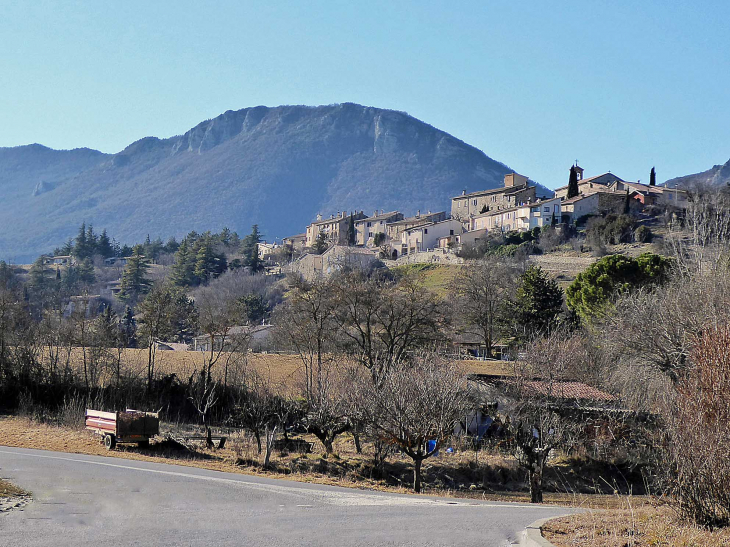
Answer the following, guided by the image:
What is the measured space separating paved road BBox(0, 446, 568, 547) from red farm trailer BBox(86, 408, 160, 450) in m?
7.10

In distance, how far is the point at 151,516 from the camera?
522 inches

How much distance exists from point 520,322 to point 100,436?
37.3 metres

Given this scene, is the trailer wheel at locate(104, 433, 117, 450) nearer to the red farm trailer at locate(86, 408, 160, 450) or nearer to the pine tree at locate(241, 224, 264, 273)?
the red farm trailer at locate(86, 408, 160, 450)

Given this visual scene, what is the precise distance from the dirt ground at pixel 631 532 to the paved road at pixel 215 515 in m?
0.78

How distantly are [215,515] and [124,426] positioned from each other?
15331 millimetres

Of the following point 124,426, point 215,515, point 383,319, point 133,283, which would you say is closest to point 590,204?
point 133,283

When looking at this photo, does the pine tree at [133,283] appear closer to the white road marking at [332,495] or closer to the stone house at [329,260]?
the stone house at [329,260]

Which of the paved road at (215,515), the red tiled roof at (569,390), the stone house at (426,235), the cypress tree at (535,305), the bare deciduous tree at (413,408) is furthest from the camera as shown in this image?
the stone house at (426,235)

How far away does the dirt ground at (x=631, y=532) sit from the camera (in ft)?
32.4

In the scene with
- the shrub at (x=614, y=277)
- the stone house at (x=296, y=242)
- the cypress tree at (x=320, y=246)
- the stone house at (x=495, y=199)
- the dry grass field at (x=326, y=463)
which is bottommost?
the dry grass field at (x=326, y=463)

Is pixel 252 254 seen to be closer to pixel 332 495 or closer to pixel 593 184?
pixel 593 184

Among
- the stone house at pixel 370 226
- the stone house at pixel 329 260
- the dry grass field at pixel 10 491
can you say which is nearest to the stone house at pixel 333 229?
the stone house at pixel 370 226

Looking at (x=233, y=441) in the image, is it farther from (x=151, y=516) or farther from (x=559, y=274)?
(x=559, y=274)

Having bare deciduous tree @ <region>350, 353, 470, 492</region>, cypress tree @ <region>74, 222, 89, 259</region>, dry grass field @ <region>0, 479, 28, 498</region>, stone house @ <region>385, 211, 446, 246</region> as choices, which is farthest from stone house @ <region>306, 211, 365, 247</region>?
dry grass field @ <region>0, 479, 28, 498</region>
